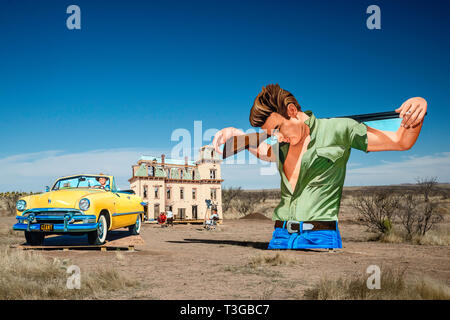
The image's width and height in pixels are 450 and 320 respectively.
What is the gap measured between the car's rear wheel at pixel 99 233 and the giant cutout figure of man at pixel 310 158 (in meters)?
4.79

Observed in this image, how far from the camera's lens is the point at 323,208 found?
10.3 metres

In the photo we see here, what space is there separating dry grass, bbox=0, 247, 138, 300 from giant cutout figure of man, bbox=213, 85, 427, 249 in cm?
615

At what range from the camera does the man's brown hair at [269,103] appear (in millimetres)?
10641


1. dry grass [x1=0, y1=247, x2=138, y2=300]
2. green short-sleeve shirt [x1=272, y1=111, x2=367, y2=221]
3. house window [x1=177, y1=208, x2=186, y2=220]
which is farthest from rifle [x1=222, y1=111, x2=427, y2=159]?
house window [x1=177, y1=208, x2=186, y2=220]

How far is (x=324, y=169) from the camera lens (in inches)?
411

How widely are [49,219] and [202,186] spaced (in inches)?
1009

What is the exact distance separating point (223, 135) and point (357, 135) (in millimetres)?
4276

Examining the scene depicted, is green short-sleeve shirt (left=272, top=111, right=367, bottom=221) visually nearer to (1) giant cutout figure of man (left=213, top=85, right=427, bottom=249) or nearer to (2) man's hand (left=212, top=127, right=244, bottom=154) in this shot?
(1) giant cutout figure of man (left=213, top=85, right=427, bottom=249)

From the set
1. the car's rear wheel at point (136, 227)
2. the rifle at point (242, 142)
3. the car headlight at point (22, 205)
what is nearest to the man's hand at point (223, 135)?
the rifle at point (242, 142)

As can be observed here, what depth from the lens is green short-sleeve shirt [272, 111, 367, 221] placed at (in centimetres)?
1034

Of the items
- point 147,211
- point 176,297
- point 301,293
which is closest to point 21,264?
point 176,297

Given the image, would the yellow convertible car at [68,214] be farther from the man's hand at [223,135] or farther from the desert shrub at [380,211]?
the desert shrub at [380,211]

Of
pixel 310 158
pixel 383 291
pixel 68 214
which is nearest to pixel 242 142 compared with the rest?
pixel 310 158
